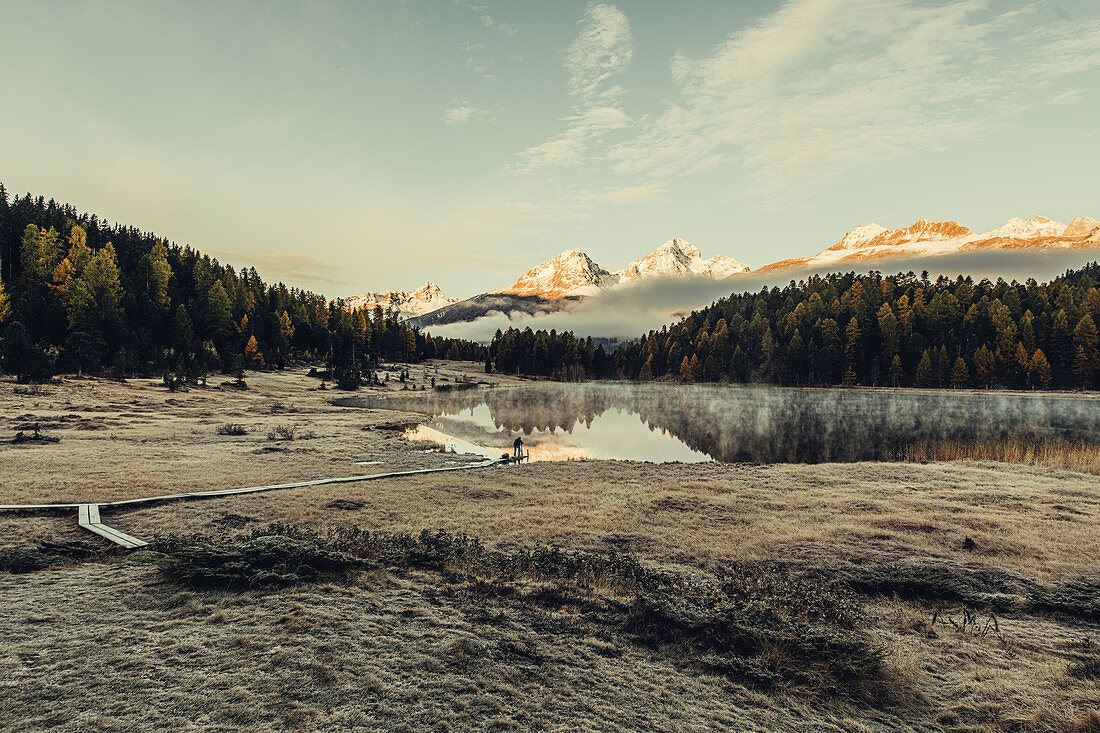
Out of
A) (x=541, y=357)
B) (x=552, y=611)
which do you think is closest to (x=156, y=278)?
(x=541, y=357)

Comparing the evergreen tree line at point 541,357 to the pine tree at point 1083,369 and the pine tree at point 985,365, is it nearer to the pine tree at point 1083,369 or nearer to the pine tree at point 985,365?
the pine tree at point 985,365

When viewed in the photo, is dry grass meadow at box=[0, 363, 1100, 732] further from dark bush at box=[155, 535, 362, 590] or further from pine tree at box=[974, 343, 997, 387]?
pine tree at box=[974, 343, 997, 387]

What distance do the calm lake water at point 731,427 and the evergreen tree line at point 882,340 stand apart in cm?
4201

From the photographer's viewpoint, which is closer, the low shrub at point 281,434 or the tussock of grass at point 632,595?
the tussock of grass at point 632,595

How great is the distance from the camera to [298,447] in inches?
1135

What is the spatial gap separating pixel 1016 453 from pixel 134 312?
111 metres

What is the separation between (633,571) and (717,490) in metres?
10.9

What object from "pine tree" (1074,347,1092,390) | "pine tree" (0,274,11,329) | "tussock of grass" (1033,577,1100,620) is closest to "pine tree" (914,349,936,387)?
"pine tree" (1074,347,1092,390)

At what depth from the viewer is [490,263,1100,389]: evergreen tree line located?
103 metres

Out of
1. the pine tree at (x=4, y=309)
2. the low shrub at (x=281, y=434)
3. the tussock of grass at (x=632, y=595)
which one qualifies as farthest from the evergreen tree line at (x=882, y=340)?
the tussock of grass at (x=632, y=595)

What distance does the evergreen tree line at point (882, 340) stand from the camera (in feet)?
338

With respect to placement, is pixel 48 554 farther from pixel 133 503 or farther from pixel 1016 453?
pixel 1016 453

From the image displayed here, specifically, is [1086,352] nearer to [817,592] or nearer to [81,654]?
[817,592]

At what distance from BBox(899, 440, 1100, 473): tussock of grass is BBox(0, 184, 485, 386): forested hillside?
78.0 m
